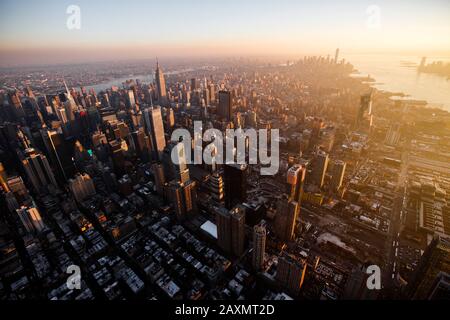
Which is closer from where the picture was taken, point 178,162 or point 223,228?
point 223,228

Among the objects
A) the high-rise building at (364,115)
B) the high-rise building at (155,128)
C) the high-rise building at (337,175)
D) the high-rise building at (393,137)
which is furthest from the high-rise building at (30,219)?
the high-rise building at (364,115)

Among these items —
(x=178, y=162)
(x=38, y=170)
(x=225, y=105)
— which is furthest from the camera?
(x=225, y=105)

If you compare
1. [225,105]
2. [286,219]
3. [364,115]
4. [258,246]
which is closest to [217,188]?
[286,219]

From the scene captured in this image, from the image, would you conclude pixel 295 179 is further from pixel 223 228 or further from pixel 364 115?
pixel 364 115

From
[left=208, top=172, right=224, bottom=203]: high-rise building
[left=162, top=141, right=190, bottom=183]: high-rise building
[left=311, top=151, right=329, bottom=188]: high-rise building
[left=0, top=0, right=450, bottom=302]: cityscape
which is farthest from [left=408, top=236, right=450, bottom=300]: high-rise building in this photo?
[left=162, top=141, right=190, bottom=183]: high-rise building
